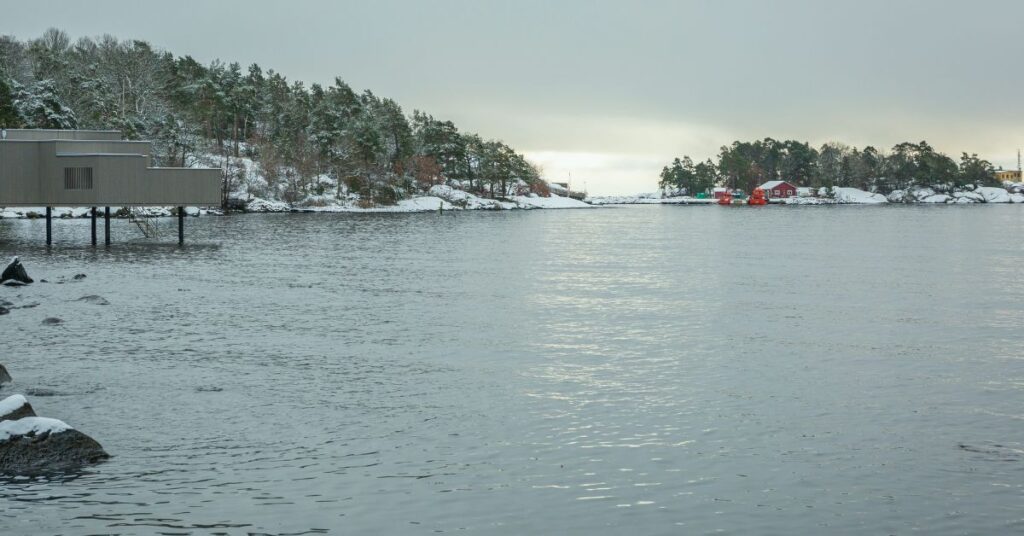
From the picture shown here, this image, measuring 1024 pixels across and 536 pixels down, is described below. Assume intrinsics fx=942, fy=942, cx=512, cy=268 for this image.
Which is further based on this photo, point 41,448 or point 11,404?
point 11,404

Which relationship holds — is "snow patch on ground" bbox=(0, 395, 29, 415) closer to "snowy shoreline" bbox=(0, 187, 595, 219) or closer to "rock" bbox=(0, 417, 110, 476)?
"rock" bbox=(0, 417, 110, 476)

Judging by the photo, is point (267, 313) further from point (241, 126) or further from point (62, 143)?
point (241, 126)

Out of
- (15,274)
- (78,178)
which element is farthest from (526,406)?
(78,178)

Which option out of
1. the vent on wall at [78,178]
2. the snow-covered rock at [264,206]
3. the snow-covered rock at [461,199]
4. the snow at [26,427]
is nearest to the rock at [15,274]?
the vent on wall at [78,178]

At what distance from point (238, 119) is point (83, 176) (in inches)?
4400

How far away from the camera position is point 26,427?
14.7 m

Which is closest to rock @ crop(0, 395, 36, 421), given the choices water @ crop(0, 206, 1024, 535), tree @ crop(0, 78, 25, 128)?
water @ crop(0, 206, 1024, 535)

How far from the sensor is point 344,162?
164 m

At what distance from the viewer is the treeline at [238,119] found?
119 meters

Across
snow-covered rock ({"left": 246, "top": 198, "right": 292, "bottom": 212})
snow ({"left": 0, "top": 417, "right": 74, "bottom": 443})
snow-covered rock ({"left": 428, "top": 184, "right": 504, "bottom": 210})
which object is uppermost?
snow-covered rock ({"left": 428, "top": 184, "right": 504, "bottom": 210})

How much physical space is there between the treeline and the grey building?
37436mm

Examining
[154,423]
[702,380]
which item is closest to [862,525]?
[702,380]

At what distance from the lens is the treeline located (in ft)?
390

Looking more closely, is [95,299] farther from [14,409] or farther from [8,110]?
[8,110]
